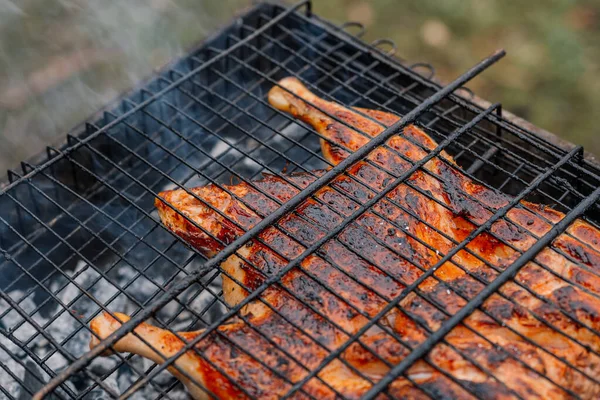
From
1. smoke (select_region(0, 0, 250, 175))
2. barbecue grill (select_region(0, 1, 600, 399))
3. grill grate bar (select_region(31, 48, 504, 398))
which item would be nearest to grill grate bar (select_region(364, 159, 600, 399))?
barbecue grill (select_region(0, 1, 600, 399))

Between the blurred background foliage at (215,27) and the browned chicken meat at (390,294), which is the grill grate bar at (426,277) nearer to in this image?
the browned chicken meat at (390,294)

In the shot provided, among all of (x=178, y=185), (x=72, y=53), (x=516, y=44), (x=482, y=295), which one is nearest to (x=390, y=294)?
(x=482, y=295)

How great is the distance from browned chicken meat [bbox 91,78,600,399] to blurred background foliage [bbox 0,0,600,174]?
2.72 m

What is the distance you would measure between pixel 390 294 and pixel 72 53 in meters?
4.34

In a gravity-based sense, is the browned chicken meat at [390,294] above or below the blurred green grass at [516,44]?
below

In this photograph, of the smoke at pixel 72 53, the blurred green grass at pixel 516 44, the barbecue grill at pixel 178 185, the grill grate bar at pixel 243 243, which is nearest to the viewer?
the grill grate bar at pixel 243 243

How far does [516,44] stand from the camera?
235 inches

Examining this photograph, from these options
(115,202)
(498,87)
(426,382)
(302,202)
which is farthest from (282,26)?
(426,382)

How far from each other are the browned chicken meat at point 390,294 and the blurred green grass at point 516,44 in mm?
2894

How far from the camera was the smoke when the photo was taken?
5344 millimetres

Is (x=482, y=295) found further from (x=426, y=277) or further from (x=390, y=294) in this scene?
(x=390, y=294)

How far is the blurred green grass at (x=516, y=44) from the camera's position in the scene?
5.52 meters

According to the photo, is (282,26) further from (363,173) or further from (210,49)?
(363,173)

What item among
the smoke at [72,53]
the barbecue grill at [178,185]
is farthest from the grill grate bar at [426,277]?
the smoke at [72,53]
